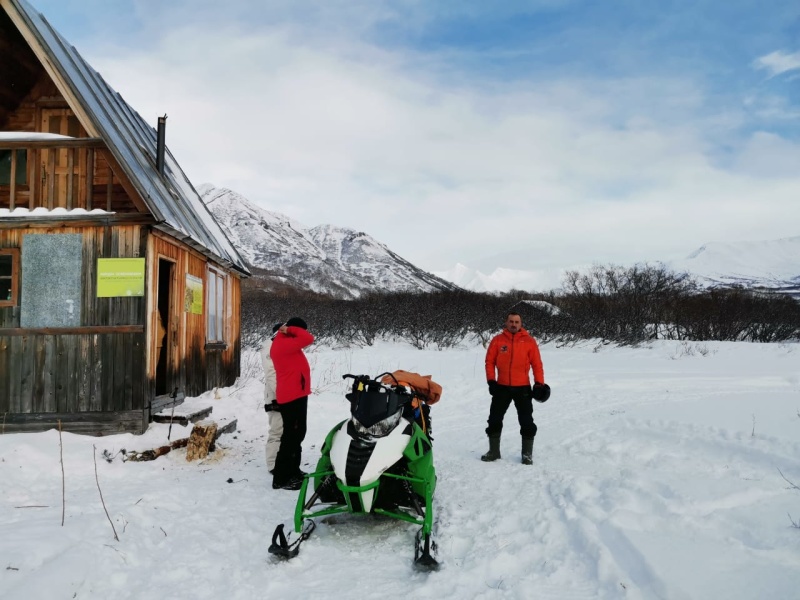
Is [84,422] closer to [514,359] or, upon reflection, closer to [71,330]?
[71,330]

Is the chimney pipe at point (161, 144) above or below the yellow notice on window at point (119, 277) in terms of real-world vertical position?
above

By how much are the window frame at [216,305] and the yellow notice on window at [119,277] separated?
2999mm

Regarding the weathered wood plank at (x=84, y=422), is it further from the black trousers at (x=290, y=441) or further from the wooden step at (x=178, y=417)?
the black trousers at (x=290, y=441)

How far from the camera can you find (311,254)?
337ft

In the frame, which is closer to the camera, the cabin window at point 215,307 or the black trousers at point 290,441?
the black trousers at point 290,441

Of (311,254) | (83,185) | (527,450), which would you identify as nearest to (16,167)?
(83,185)

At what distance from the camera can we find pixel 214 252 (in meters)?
11.0

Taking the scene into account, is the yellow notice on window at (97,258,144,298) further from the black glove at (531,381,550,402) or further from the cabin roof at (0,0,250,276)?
the black glove at (531,381,550,402)

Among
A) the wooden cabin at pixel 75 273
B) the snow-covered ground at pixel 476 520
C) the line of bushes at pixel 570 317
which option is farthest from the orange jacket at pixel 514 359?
the line of bushes at pixel 570 317

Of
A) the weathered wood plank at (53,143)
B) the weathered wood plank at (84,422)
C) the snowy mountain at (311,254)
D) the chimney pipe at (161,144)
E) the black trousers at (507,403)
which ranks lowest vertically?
the weathered wood plank at (84,422)

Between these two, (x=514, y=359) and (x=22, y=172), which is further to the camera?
(x=22, y=172)

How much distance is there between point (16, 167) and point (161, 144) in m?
2.78

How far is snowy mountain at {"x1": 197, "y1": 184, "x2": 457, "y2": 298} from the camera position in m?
83.4

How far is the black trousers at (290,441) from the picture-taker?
634 cm
